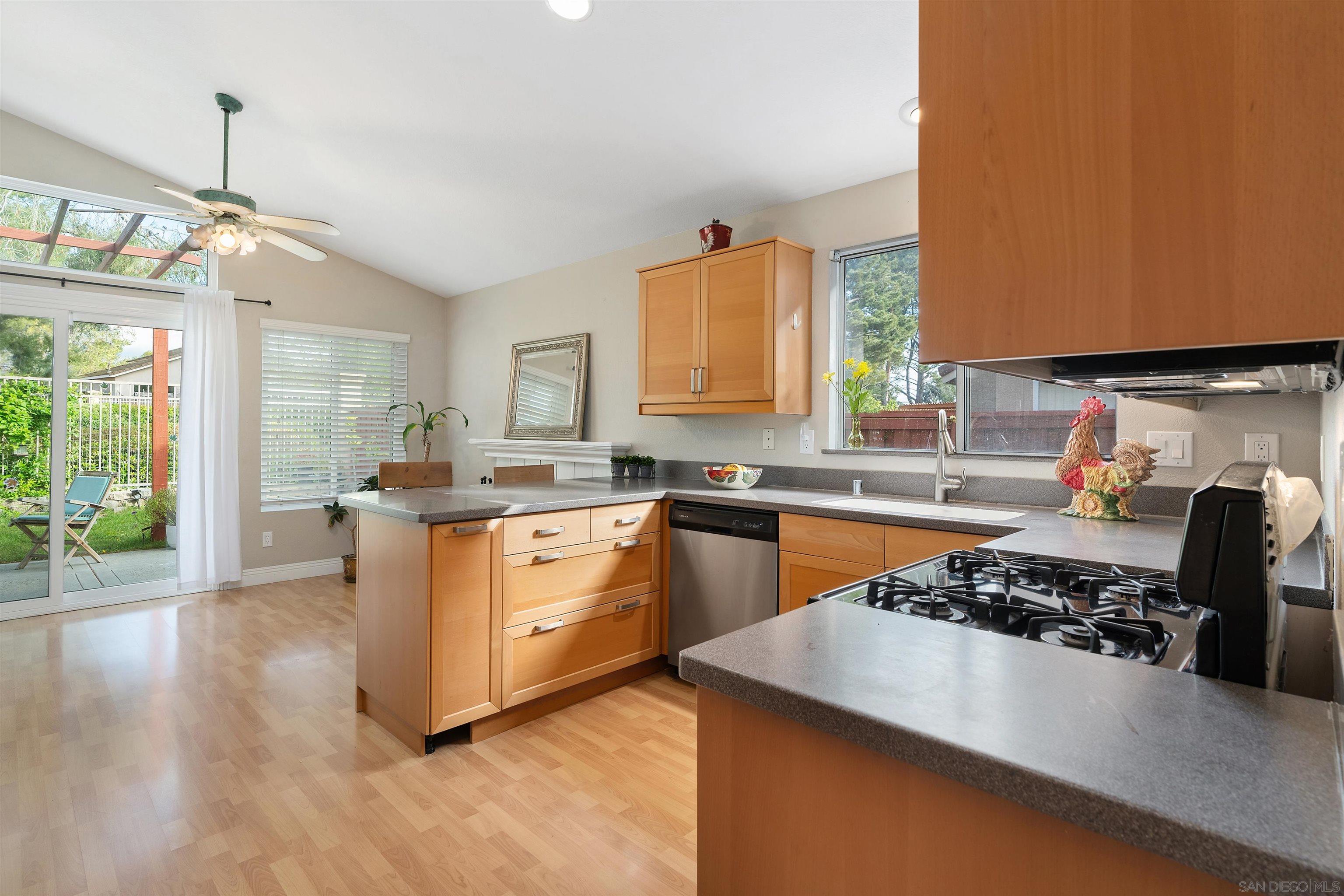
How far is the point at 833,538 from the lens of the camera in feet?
8.23

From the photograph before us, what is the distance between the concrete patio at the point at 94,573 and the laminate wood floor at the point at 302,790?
1040 millimetres

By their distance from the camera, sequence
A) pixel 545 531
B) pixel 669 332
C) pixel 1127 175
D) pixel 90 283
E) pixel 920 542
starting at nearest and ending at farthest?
pixel 1127 175 < pixel 920 542 < pixel 545 531 < pixel 669 332 < pixel 90 283

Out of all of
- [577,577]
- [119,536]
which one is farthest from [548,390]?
[119,536]

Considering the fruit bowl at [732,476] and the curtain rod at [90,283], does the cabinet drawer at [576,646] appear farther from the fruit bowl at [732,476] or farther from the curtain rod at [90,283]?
the curtain rod at [90,283]

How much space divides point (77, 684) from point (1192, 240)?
4.30 meters

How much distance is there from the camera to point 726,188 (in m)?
3.31

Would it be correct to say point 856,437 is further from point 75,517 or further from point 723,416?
point 75,517

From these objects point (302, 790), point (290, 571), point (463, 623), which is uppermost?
point (463, 623)

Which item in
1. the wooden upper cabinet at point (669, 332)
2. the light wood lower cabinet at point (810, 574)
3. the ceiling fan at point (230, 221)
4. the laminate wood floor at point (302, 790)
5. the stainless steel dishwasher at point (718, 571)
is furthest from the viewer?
the wooden upper cabinet at point (669, 332)

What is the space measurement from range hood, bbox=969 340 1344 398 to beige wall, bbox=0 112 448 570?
519 centimetres

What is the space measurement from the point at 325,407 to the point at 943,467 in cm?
483

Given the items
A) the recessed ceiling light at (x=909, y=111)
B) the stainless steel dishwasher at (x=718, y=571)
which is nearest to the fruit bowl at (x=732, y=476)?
the stainless steel dishwasher at (x=718, y=571)

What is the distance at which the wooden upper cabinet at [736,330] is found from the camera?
121 inches

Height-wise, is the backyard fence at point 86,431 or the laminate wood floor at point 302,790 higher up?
the backyard fence at point 86,431
